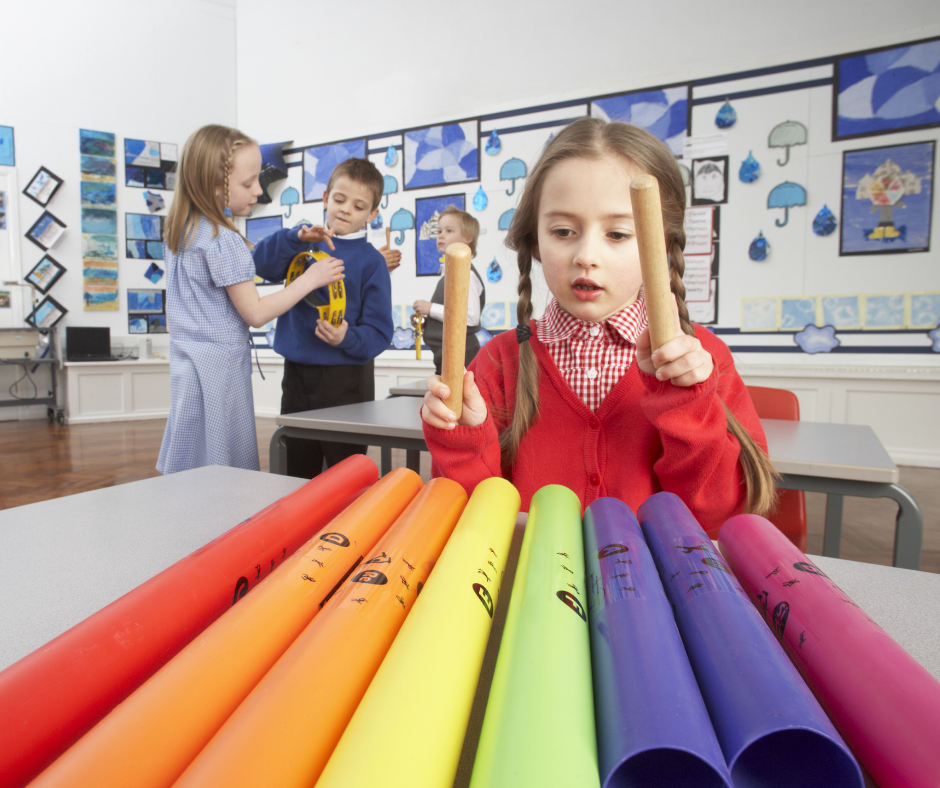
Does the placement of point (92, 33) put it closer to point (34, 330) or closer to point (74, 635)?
point (34, 330)

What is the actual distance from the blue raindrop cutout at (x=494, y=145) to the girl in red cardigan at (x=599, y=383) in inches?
148

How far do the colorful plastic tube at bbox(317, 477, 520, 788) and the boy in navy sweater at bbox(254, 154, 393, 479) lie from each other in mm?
1693

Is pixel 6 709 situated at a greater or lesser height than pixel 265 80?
lesser

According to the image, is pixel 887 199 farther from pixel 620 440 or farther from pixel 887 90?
A: pixel 620 440

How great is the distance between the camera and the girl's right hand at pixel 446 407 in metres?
0.59

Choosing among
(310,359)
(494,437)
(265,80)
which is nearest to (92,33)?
(265,80)

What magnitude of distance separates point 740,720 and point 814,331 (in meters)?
4.10

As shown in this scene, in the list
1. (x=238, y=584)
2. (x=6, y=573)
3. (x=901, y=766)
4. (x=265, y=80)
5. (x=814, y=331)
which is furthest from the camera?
(x=265, y=80)

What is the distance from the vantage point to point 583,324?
3.16ft

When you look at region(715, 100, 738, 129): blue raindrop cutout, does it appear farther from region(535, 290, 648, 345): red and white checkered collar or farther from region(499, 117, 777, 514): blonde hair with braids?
region(535, 290, 648, 345): red and white checkered collar

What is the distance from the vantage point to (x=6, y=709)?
0.93ft

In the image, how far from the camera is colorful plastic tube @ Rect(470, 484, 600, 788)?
234 mm

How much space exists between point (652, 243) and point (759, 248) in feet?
12.8

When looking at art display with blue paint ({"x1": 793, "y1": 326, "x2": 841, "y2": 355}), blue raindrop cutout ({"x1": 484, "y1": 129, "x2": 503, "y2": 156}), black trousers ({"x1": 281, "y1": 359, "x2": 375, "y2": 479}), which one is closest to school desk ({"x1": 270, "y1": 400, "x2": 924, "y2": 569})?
black trousers ({"x1": 281, "y1": 359, "x2": 375, "y2": 479})
